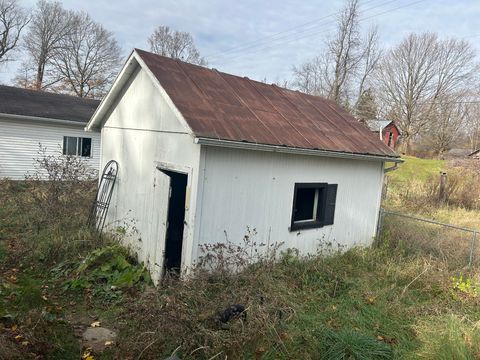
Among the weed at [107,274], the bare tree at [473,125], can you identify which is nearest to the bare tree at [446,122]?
the bare tree at [473,125]

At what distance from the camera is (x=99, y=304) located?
19.0 feet

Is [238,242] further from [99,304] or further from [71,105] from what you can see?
[71,105]

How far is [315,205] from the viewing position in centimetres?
823

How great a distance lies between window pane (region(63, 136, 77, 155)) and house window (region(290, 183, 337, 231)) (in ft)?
45.5

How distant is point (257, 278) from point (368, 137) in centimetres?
547

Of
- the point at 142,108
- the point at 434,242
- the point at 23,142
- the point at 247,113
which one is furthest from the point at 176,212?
the point at 23,142

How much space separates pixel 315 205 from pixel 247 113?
2.70 meters

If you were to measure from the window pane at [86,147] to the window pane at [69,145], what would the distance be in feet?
1.29

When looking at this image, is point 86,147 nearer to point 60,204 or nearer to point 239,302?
point 60,204

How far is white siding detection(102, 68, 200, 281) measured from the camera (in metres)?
6.23

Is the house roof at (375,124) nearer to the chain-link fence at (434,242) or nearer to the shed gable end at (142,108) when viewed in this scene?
the chain-link fence at (434,242)

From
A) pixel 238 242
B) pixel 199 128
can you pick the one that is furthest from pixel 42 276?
pixel 199 128

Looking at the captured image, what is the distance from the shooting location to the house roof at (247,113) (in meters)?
6.16

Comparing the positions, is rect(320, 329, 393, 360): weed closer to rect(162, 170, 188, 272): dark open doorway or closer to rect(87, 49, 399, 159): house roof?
rect(87, 49, 399, 159): house roof
